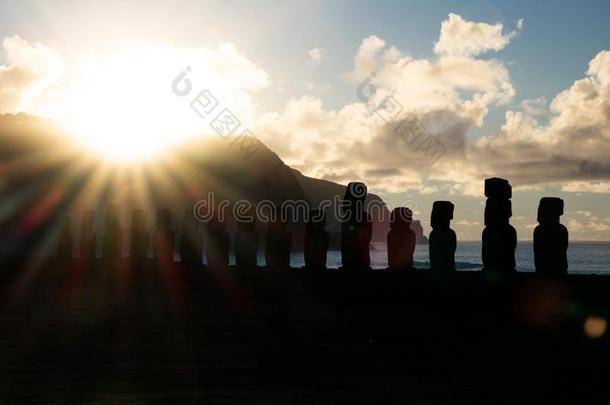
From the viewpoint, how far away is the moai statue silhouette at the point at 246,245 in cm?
2311

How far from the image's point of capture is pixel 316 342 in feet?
34.2

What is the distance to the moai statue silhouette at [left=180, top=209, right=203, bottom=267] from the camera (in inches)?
968

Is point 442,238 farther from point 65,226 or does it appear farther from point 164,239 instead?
point 65,226

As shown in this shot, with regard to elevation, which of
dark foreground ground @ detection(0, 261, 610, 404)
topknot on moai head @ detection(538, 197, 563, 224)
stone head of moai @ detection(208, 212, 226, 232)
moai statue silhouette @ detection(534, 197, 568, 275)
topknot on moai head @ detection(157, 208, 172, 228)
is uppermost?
topknot on moai head @ detection(157, 208, 172, 228)

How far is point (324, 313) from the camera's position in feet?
48.0

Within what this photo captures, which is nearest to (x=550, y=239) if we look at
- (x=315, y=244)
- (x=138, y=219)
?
(x=315, y=244)

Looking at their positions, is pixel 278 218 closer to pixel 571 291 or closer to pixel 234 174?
pixel 571 291

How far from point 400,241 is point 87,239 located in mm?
13322

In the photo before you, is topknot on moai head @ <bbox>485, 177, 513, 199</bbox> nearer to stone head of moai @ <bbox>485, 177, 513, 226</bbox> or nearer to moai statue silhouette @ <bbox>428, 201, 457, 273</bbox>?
stone head of moai @ <bbox>485, 177, 513, 226</bbox>

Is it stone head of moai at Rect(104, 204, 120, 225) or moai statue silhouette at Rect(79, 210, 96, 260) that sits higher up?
stone head of moai at Rect(104, 204, 120, 225)

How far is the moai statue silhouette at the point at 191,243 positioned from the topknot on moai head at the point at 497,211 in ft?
32.4

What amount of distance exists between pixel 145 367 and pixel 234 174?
11246 centimetres

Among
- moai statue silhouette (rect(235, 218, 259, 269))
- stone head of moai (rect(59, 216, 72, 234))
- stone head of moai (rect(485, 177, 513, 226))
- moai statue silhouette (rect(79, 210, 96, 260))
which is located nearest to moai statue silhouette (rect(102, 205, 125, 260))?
moai statue silhouette (rect(79, 210, 96, 260))

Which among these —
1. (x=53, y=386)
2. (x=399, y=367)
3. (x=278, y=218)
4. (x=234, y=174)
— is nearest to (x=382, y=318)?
(x=399, y=367)
